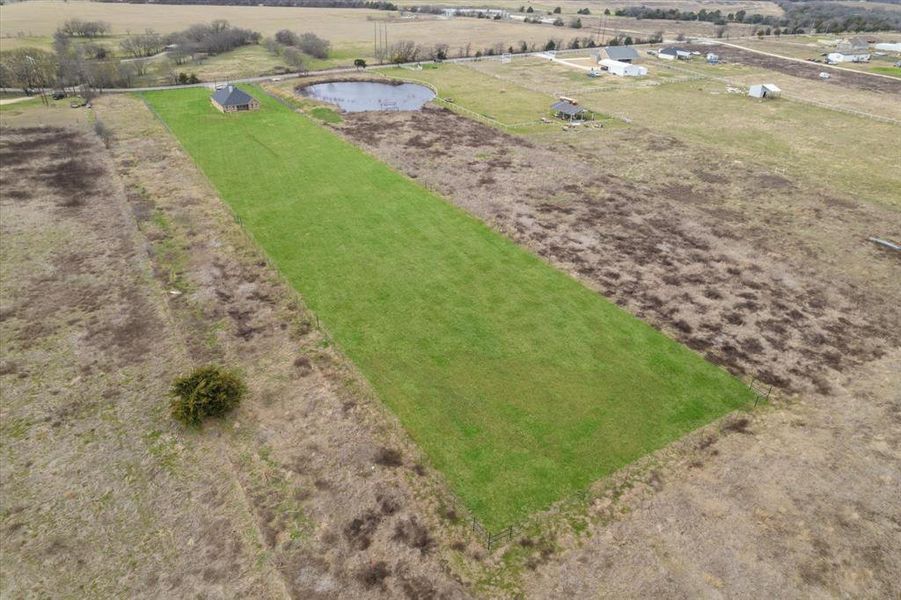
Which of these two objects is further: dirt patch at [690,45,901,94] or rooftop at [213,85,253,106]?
dirt patch at [690,45,901,94]

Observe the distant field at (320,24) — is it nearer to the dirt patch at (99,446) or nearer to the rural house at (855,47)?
the rural house at (855,47)

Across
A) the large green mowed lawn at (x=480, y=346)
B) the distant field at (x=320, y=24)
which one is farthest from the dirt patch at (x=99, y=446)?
the distant field at (x=320, y=24)

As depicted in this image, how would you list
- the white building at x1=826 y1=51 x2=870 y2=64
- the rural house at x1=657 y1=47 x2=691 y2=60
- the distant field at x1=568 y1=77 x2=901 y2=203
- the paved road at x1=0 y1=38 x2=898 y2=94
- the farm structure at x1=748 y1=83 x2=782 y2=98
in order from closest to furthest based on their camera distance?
the distant field at x1=568 y1=77 x2=901 y2=203 → the paved road at x1=0 y1=38 x2=898 y2=94 → the farm structure at x1=748 y1=83 x2=782 y2=98 → the white building at x1=826 y1=51 x2=870 y2=64 → the rural house at x1=657 y1=47 x2=691 y2=60

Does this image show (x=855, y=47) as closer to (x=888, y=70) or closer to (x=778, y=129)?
(x=888, y=70)

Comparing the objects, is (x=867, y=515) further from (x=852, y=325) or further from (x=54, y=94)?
(x=54, y=94)

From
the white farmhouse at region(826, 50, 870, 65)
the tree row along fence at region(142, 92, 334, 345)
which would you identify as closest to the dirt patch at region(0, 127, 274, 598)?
the tree row along fence at region(142, 92, 334, 345)

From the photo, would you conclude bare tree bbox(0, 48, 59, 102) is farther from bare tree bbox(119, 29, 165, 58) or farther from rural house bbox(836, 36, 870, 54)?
rural house bbox(836, 36, 870, 54)
